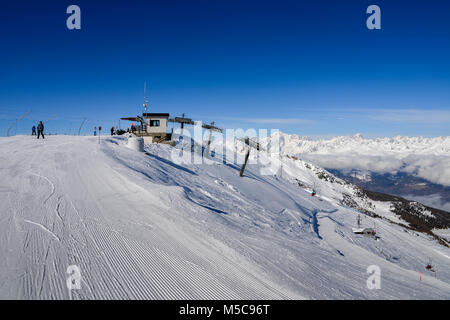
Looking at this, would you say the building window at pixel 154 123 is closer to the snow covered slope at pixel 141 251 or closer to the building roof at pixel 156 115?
the building roof at pixel 156 115

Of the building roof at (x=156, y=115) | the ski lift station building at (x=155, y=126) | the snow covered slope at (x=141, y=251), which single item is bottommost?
the snow covered slope at (x=141, y=251)

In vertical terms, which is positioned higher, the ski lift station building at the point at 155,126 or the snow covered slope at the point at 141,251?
the ski lift station building at the point at 155,126

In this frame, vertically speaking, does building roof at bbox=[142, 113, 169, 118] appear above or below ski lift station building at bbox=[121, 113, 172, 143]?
above

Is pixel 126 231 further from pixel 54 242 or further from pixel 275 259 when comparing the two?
pixel 275 259

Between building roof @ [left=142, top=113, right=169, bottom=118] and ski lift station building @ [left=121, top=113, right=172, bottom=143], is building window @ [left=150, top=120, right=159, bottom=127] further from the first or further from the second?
building roof @ [left=142, top=113, right=169, bottom=118]

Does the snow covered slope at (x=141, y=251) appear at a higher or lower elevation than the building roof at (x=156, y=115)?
lower

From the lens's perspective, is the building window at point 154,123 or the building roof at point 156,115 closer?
the building roof at point 156,115

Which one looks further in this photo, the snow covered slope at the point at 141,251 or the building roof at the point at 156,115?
the building roof at the point at 156,115

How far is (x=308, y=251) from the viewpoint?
10.0m

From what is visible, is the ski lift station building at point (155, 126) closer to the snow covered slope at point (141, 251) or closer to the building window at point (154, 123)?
the building window at point (154, 123)

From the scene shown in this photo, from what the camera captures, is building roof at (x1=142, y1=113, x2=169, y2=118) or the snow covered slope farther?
building roof at (x1=142, y1=113, x2=169, y2=118)

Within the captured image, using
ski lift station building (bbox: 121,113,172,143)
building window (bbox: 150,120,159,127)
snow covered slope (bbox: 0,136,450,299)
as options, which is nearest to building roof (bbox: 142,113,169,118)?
ski lift station building (bbox: 121,113,172,143)

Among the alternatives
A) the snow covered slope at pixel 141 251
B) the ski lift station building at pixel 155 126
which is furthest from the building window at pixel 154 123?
the snow covered slope at pixel 141 251
